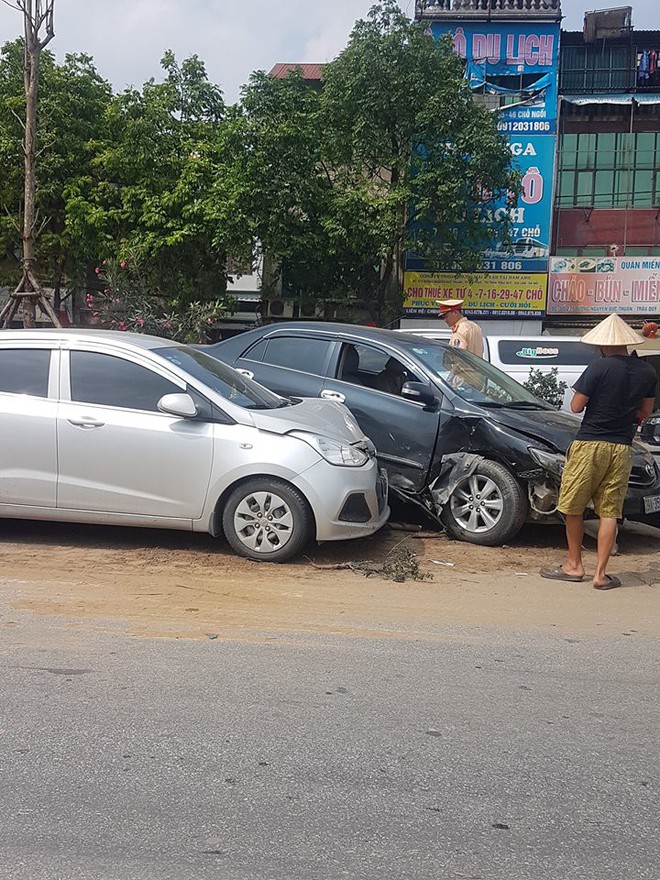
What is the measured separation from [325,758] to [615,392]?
3.70 m

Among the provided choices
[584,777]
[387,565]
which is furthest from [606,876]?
[387,565]


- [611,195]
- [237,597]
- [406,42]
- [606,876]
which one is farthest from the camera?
[611,195]

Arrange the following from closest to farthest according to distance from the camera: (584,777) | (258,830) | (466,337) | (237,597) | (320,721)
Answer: (258,830) → (584,777) → (320,721) → (237,597) → (466,337)

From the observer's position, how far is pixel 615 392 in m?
6.24

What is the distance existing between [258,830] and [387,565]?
364 cm

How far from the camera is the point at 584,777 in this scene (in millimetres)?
3457

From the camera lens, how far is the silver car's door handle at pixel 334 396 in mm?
8102

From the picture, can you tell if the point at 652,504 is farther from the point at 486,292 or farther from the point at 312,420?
the point at 486,292

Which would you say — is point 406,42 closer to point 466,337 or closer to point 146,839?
point 466,337

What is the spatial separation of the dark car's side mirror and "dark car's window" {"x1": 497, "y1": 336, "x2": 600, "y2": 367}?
17.6 feet

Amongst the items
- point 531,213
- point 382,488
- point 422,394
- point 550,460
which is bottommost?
point 382,488

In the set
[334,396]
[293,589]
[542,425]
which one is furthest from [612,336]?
[293,589]

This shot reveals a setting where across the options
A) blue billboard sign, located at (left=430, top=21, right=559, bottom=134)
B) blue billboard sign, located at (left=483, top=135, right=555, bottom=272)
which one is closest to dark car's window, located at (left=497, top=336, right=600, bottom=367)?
blue billboard sign, located at (left=483, top=135, right=555, bottom=272)

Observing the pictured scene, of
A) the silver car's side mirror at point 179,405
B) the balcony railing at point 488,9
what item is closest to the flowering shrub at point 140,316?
the silver car's side mirror at point 179,405
